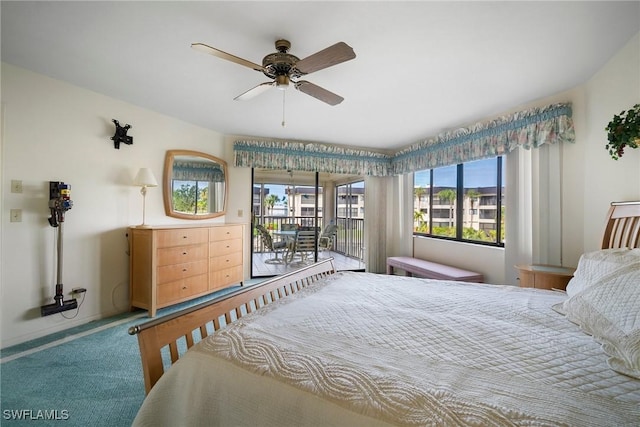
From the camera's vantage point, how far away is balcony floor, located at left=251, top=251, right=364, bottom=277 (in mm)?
4984

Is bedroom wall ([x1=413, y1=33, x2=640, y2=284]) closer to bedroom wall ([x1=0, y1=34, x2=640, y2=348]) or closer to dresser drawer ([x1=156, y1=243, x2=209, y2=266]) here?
bedroom wall ([x1=0, y1=34, x2=640, y2=348])

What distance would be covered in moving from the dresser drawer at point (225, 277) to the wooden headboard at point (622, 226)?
3954 mm

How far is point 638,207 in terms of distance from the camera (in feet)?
5.95

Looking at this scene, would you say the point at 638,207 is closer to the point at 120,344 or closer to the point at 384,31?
the point at 384,31

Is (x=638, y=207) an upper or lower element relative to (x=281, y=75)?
lower

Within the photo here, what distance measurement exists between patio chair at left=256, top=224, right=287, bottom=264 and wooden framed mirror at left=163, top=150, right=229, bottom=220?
3.56 feet

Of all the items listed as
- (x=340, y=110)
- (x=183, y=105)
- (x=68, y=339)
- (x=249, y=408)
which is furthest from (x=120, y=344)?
(x=340, y=110)

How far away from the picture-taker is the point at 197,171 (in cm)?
377

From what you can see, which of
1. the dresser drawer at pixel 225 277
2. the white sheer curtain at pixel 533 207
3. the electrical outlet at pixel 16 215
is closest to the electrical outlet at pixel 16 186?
the electrical outlet at pixel 16 215

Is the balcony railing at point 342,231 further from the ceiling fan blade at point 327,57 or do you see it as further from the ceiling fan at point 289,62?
the ceiling fan blade at point 327,57

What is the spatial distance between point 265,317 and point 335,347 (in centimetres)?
41

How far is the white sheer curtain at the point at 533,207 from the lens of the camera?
8.82ft

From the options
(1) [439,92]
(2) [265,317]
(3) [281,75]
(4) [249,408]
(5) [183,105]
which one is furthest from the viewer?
(5) [183,105]

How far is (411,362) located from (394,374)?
112 millimetres
